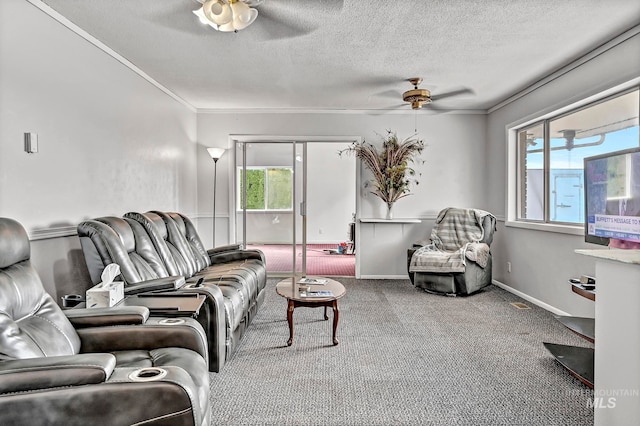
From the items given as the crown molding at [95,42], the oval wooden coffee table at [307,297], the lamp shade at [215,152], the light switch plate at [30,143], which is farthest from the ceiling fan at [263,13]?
the lamp shade at [215,152]

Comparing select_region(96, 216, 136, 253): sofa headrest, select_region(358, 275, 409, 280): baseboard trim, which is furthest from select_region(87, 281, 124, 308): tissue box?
select_region(358, 275, 409, 280): baseboard trim

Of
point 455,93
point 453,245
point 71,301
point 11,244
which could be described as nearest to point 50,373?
point 11,244

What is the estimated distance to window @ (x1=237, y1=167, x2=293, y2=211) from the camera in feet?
19.2

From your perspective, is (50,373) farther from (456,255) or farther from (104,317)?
(456,255)

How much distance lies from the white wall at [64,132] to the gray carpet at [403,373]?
5.20 feet

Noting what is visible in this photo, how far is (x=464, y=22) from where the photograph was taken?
9.24ft

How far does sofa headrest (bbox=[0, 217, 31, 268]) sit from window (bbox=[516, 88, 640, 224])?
13.5 feet

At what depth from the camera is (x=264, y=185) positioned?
5.87 metres

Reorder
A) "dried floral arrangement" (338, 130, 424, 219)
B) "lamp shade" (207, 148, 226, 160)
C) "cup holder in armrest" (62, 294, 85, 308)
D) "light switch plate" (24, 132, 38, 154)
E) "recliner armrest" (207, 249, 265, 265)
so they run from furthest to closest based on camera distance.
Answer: "dried floral arrangement" (338, 130, 424, 219), "lamp shade" (207, 148, 226, 160), "recliner armrest" (207, 249, 265, 265), "light switch plate" (24, 132, 38, 154), "cup holder in armrest" (62, 294, 85, 308)

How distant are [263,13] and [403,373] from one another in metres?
2.60

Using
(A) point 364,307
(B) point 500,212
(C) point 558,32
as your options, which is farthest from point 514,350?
(B) point 500,212

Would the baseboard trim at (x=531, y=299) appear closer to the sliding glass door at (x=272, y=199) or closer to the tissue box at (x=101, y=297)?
the sliding glass door at (x=272, y=199)

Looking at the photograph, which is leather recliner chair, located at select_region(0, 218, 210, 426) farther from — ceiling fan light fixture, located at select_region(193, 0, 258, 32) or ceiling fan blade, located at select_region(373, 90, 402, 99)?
ceiling fan blade, located at select_region(373, 90, 402, 99)

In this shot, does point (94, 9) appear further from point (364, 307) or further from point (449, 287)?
point (449, 287)
